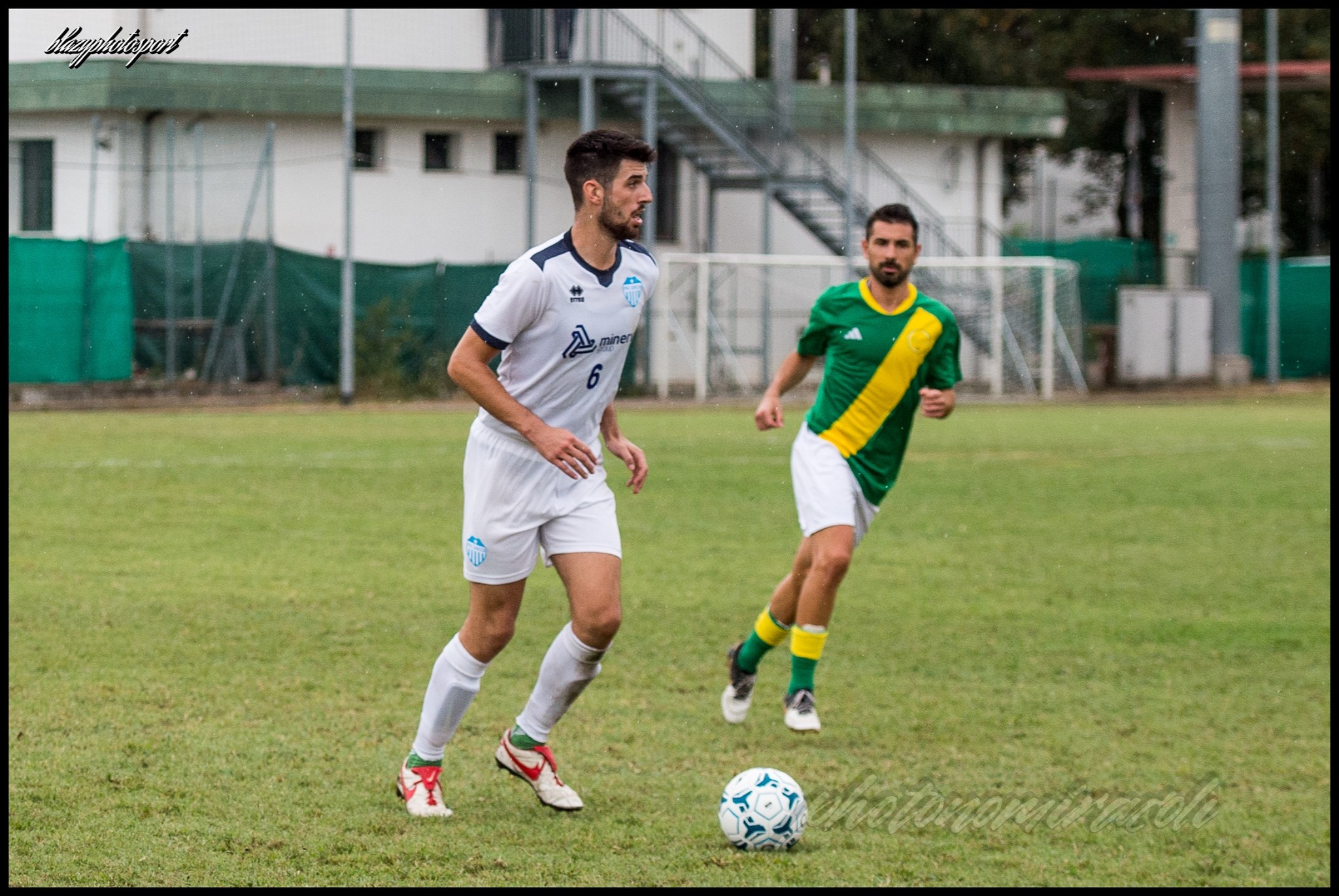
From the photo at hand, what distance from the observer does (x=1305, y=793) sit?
581cm

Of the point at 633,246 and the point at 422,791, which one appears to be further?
the point at 422,791

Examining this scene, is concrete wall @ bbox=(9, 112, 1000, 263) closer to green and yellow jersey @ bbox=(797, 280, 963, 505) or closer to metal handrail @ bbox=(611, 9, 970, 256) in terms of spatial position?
metal handrail @ bbox=(611, 9, 970, 256)

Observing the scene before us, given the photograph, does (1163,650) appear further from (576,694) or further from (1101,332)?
(1101,332)

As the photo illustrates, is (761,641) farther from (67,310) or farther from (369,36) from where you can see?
(369,36)

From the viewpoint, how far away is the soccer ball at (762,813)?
15.8 feet

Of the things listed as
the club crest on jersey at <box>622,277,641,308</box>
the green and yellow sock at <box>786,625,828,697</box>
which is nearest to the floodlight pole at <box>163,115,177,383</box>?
the green and yellow sock at <box>786,625,828,697</box>

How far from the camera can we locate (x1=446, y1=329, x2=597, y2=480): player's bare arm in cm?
451

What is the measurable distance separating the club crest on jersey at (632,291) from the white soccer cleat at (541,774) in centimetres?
144

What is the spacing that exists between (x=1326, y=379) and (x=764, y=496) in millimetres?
22678

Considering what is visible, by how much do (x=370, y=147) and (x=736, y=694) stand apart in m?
19.9

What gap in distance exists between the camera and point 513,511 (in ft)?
16.1

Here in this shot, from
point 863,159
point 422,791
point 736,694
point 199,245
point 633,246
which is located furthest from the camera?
point 863,159

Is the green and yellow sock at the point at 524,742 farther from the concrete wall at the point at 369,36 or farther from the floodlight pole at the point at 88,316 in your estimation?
the concrete wall at the point at 369,36

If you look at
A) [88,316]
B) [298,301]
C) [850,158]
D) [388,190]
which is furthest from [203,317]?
[850,158]
